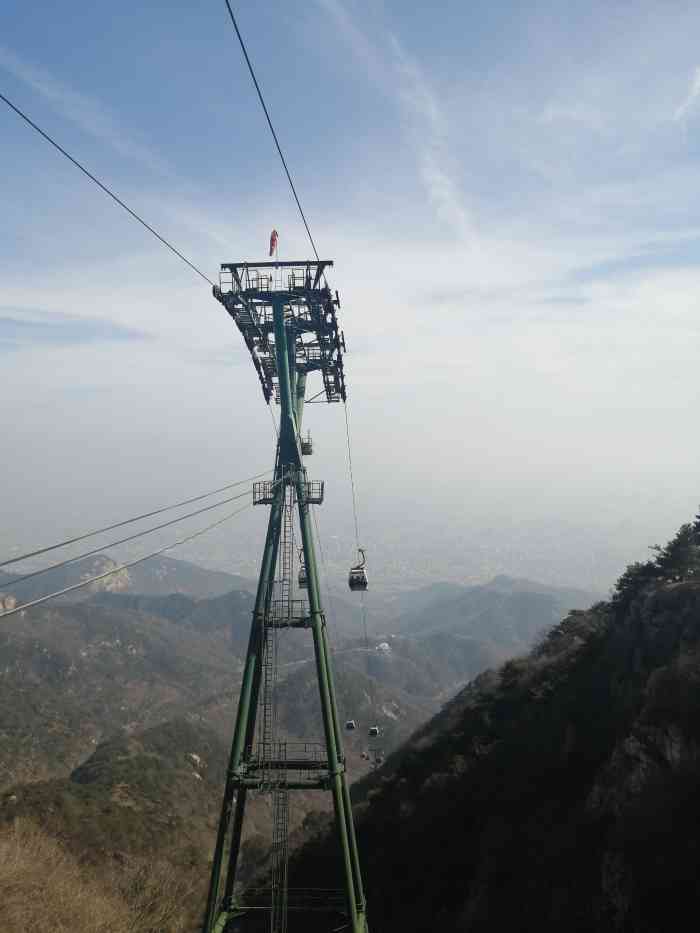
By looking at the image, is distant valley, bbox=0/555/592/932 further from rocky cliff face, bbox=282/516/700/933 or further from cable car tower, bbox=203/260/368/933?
rocky cliff face, bbox=282/516/700/933

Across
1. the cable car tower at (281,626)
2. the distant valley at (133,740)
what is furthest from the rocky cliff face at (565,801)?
the distant valley at (133,740)

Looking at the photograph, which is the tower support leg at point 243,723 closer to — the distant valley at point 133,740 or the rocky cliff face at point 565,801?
the distant valley at point 133,740

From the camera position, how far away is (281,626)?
46.2ft

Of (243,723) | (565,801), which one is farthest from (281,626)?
(565,801)

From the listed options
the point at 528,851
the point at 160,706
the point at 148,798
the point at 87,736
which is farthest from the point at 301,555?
the point at 160,706

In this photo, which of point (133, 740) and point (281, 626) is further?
point (133, 740)

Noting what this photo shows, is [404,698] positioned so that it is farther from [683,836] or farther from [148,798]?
[683,836]

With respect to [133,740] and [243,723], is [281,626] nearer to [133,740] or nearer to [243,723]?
[243,723]

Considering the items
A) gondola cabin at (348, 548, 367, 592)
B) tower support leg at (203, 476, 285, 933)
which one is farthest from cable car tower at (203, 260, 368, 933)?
gondola cabin at (348, 548, 367, 592)

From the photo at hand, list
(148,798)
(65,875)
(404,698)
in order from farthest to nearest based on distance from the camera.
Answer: (404,698) < (148,798) < (65,875)

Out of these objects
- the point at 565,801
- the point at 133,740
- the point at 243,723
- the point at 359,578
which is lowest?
the point at 133,740

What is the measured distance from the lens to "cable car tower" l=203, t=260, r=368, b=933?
12.9 metres

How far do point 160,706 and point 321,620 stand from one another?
172422 mm

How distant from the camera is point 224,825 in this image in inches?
502
